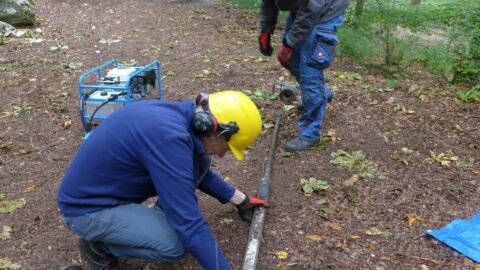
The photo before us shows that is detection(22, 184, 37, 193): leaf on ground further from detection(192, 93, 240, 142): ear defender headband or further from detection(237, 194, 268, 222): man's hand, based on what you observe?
detection(192, 93, 240, 142): ear defender headband

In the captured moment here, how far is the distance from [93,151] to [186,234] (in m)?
0.69

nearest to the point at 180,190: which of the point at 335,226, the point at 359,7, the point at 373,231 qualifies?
the point at 335,226

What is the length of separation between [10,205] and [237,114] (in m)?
2.40

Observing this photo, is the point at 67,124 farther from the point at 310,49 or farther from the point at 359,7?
the point at 359,7

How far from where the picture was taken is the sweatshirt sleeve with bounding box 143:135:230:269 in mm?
2113

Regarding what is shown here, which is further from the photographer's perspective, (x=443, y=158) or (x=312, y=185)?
(x=443, y=158)

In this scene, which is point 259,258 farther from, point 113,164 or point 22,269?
point 22,269

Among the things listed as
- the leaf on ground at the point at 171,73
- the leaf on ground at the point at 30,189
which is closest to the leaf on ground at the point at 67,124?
the leaf on ground at the point at 30,189

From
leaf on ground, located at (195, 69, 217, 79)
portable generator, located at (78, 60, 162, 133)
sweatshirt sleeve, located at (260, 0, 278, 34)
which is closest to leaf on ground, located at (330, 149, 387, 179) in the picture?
sweatshirt sleeve, located at (260, 0, 278, 34)

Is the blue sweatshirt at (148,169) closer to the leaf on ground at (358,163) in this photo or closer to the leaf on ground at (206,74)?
the leaf on ground at (358,163)

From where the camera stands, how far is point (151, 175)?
2.15 metres

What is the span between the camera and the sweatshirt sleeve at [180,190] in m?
2.11

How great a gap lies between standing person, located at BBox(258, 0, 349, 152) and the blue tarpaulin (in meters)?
1.61

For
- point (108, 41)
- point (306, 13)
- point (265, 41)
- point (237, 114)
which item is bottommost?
point (108, 41)
